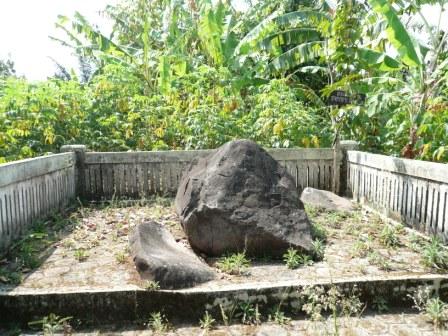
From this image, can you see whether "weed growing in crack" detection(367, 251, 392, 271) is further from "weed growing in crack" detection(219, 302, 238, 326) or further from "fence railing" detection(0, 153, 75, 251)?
"fence railing" detection(0, 153, 75, 251)

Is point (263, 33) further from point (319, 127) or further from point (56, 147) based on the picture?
point (56, 147)

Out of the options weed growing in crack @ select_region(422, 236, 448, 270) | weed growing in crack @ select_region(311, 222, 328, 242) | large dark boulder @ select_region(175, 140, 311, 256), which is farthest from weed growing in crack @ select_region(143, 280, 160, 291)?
weed growing in crack @ select_region(422, 236, 448, 270)

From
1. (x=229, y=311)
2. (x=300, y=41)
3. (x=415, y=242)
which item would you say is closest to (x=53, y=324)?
(x=229, y=311)

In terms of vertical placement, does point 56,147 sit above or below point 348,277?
above

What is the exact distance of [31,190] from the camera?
547cm

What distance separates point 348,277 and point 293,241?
Answer: 78 centimetres

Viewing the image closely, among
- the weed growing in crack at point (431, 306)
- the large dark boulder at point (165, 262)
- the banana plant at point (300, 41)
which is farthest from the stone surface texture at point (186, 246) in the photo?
the banana plant at point (300, 41)

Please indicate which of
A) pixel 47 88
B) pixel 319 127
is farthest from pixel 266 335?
pixel 47 88

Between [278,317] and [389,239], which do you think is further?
[389,239]

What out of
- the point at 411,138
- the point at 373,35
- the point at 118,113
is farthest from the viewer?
the point at 373,35

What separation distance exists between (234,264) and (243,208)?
0.71 meters

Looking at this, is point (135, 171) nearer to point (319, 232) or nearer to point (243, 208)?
point (243, 208)

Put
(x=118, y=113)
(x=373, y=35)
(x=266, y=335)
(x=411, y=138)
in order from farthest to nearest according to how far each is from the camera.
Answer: (x=373, y=35) → (x=118, y=113) → (x=411, y=138) → (x=266, y=335)

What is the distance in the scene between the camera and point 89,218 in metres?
6.26
